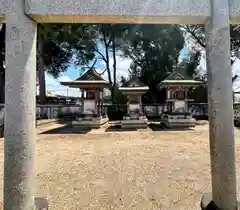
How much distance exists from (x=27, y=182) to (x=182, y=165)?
3587 mm

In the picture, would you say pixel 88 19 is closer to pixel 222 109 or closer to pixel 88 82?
pixel 222 109

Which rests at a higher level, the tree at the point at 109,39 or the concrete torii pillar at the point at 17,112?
the tree at the point at 109,39

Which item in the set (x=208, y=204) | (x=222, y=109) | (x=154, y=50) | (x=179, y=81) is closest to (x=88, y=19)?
(x=222, y=109)

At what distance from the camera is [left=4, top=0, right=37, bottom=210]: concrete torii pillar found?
221 cm

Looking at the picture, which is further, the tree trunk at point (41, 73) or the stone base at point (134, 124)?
Answer: the tree trunk at point (41, 73)

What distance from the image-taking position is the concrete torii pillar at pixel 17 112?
2.21 metres

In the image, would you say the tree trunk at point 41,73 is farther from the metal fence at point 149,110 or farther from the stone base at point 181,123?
the stone base at point 181,123

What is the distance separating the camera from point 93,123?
12.8 m

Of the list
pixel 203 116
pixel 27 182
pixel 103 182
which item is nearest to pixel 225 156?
pixel 27 182

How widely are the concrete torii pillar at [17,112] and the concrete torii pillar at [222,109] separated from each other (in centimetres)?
174

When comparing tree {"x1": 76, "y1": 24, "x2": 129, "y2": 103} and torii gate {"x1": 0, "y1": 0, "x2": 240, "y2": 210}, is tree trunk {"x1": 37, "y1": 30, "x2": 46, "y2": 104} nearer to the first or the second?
tree {"x1": 76, "y1": 24, "x2": 129, "y2": 103}

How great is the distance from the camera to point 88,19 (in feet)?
8.03

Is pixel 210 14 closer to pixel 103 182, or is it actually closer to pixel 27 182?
pixel 27 182

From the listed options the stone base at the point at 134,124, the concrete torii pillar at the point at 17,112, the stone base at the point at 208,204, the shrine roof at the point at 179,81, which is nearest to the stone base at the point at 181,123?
the stone base at the point at 134,124
